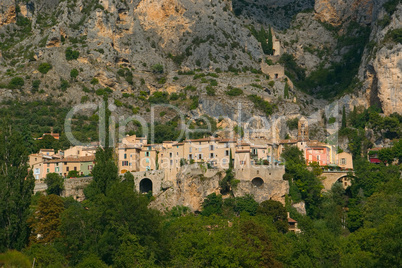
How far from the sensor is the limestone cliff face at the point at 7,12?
400 ft

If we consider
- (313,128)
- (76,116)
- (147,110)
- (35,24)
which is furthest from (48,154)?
(35,24)

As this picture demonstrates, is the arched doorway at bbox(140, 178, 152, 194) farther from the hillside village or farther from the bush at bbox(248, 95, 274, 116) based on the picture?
the bush at bbox(248, 95, 274, 116)

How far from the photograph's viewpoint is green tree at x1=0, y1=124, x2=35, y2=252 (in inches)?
1950

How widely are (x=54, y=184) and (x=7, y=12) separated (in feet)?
195

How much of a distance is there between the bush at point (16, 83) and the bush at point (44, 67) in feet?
13.0

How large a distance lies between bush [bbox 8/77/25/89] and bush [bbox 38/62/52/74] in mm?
3963

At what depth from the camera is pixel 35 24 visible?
123 m

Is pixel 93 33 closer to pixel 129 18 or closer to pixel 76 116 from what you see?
pixel 129 18

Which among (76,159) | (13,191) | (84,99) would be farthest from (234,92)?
(13,191)

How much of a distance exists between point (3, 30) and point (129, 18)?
22.8 m

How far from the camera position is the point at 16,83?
106 meters

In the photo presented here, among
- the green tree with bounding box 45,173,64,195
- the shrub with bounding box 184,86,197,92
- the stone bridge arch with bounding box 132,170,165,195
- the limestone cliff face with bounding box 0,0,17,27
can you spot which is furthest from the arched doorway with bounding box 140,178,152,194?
the limestone cliff face with bounding box 0,0,17,27

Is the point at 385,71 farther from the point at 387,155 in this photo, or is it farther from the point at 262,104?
the point at 387,155

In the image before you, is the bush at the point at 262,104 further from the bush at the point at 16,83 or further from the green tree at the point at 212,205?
the bush at the point at 16,83
